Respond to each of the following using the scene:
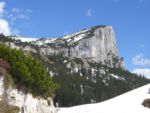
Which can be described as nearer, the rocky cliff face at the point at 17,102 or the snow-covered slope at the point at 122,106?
the rocky cliff face at the point at 17,102

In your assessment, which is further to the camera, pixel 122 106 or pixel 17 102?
pixel 122 106

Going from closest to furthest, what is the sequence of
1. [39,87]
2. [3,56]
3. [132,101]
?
[3,56]
[39,87]
[132,101]

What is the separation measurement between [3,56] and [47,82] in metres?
9.07

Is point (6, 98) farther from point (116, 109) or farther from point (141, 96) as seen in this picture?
point (141, 96)

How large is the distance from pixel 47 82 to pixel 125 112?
52.7 ft

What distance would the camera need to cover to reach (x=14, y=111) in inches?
2079

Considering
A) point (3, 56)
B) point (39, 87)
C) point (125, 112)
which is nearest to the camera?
point (3, 56)

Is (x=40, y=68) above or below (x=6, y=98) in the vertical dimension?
above

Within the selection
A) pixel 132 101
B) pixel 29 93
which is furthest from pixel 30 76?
pixel 132 101

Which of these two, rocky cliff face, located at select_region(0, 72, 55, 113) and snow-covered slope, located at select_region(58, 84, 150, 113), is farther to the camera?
snow-covered slope, located at select_region(58, 84, 150, 113)

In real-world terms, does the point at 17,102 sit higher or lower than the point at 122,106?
lower

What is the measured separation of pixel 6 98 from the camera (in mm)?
52875

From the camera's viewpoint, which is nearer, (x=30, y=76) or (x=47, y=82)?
(x=30, y=76)

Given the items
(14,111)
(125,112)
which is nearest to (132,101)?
(125,112)
